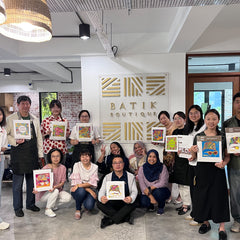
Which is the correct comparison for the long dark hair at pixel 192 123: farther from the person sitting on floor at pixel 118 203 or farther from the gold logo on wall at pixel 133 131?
the gold logo on wall at pixel 133 131

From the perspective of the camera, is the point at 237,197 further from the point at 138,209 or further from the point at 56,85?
the point at 56,85

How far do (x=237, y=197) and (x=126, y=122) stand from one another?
232cm

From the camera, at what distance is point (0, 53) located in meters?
4.16

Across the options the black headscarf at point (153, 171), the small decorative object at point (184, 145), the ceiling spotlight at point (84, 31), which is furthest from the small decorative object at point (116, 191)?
the ceiling spotlight at point (84, 31)

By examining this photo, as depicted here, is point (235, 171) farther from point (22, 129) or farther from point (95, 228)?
point (22, 129)

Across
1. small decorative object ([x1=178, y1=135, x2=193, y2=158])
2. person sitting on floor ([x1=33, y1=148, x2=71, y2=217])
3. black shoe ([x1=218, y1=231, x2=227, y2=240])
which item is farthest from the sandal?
black shoe ([x1=218, y1=231, x2=227, y2=240])

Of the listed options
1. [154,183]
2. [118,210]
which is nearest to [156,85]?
[154,183]

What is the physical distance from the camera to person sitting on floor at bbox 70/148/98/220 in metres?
3.15

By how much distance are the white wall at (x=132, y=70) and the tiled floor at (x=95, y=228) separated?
1.55 metres

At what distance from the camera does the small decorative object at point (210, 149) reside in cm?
237

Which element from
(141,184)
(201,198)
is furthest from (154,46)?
(201,198)

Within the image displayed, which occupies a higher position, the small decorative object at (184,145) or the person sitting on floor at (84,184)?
the small decorative object at (184,145)

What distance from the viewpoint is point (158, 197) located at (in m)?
3.11

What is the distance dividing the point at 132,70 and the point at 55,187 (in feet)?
8.28
